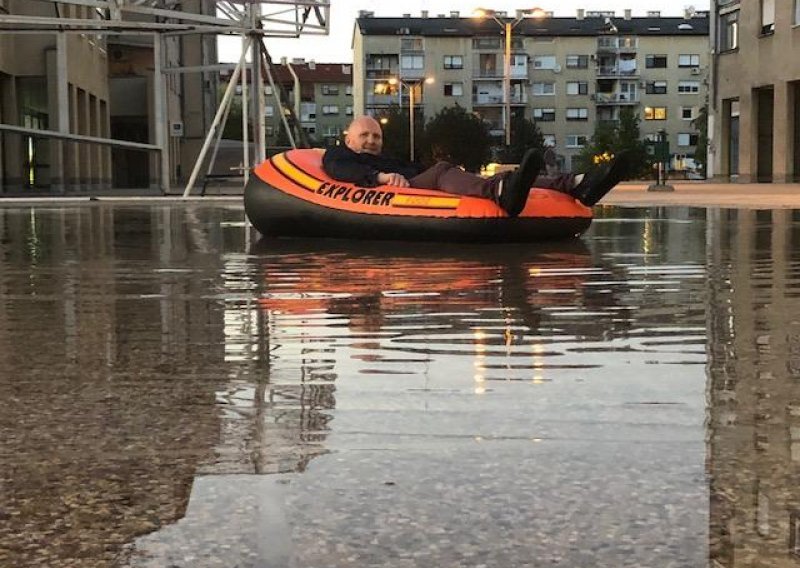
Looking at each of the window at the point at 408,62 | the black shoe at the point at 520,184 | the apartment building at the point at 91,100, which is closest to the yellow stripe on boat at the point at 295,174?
the black shoe at the point at 520,184

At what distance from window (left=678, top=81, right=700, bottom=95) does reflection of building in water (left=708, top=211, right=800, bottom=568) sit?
132393mm

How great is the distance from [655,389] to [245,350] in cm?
168

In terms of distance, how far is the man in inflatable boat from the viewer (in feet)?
34.7

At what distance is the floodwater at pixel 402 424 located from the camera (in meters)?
2.33

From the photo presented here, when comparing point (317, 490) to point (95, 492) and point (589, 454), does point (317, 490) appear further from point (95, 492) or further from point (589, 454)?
point (589, 454)

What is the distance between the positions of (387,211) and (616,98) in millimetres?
126001

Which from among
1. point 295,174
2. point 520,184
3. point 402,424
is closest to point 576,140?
point 295,174

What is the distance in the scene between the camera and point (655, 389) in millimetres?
3842

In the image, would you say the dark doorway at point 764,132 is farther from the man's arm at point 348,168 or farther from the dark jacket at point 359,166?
the man's arm at point 348,168

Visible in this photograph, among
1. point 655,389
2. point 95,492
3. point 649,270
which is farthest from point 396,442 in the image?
point 649,270

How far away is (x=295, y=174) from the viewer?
11.8 meters

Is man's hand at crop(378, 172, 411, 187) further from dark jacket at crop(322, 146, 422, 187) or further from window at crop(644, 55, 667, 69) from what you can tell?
window at crop(644, 55, 667, 69)

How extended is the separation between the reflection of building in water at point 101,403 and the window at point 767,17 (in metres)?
50.5

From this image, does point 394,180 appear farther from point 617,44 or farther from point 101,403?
point 617,44
